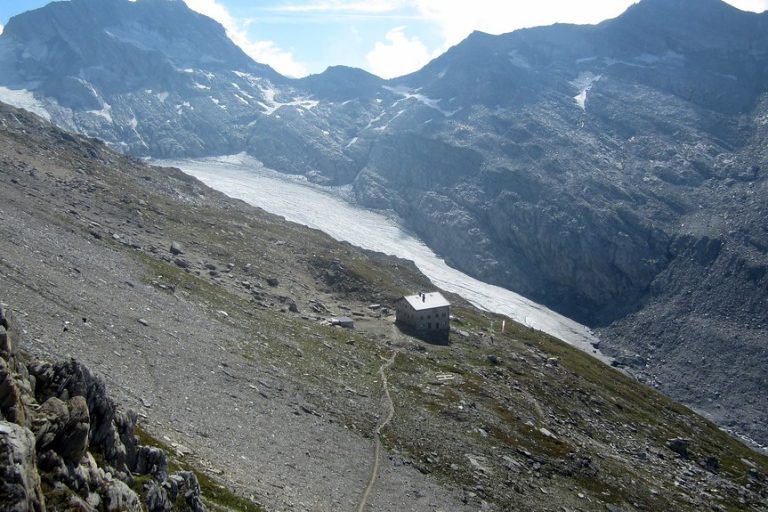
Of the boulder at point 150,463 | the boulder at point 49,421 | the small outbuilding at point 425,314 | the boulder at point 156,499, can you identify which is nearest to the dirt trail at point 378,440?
the boulder at point 150,463

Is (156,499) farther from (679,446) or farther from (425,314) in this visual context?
(679,446)

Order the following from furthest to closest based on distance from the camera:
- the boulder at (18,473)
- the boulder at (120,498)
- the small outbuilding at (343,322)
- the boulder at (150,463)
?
the small outbuilding at (343,322)
the boulder at (150,463)
the boulder at (120,498)
the boulder at (18,473)

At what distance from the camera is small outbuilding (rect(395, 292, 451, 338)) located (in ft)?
292

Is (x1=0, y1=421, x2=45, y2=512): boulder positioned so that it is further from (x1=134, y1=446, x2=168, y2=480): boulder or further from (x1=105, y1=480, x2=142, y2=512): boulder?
(x1=134, y1=446, x2=168, y2=480): boulder

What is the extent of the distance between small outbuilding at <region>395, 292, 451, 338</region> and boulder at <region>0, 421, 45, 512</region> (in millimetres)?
72356

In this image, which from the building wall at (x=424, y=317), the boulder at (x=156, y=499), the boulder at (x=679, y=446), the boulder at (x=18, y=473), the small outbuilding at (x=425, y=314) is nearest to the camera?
the boulder at (x=18, y=473)

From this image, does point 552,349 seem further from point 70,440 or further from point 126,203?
point 70,440

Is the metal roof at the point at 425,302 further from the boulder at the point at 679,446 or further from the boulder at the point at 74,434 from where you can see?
the boulder at the point at 74,434

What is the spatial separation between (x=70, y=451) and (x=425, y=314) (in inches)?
2796

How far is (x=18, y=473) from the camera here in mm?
16562

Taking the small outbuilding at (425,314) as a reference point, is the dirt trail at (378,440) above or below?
below

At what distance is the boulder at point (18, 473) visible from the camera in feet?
53.2

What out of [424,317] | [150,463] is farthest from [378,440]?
[424,317]

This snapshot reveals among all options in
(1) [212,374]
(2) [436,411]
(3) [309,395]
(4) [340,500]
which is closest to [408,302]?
(2) [436,411]
